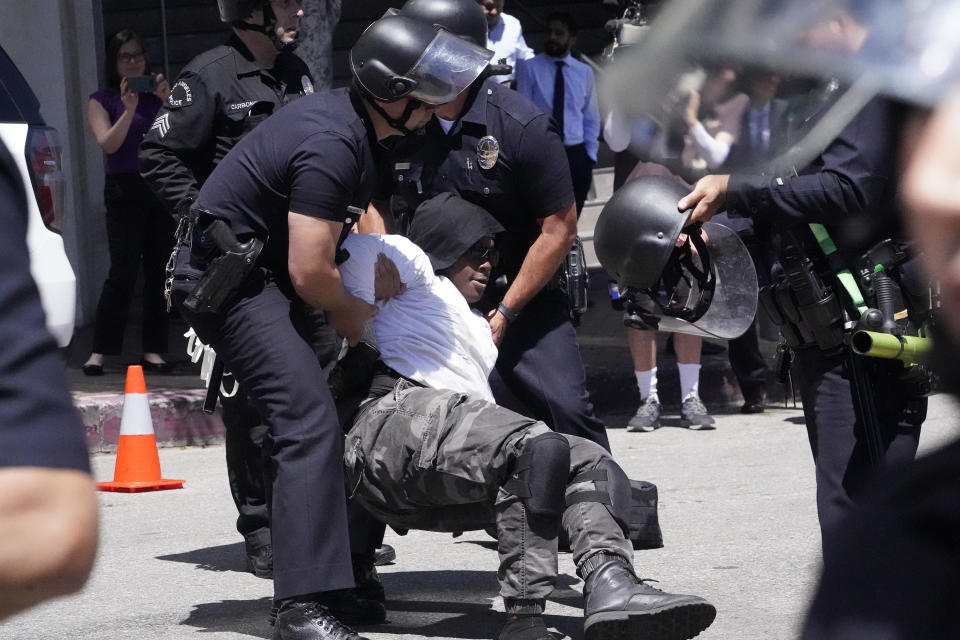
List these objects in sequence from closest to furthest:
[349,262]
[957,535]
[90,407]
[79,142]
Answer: [957,535] → [349,262] → [90,407] → [79,142]

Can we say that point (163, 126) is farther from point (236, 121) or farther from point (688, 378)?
point (688, 378)

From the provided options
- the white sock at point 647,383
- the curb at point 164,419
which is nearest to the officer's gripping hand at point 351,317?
the curb at point 164,419

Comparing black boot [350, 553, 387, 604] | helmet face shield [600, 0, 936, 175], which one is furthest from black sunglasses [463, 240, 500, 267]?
helmet face shield [600, 0, 936, 175]

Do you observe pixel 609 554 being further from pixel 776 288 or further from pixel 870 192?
pixel 870 192

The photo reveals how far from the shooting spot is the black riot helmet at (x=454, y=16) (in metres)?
5.16

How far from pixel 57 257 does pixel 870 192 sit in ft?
8.64

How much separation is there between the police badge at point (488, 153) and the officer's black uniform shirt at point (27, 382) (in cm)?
368

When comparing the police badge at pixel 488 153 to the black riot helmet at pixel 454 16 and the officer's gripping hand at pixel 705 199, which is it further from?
the officer's gripping hand at pixel 705 199

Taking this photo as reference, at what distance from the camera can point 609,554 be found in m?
3.99

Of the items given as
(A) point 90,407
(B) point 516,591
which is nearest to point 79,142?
(A) point 90,407

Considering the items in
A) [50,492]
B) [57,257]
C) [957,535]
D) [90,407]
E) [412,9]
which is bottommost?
[90,407]

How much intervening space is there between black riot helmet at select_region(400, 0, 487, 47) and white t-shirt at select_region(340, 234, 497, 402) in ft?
3.36

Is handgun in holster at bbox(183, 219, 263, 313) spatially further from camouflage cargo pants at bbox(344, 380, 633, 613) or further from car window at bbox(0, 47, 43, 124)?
car window at bbox(0, 47, 43, 124)

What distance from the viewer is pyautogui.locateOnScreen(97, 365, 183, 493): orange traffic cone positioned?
21.9 feet
